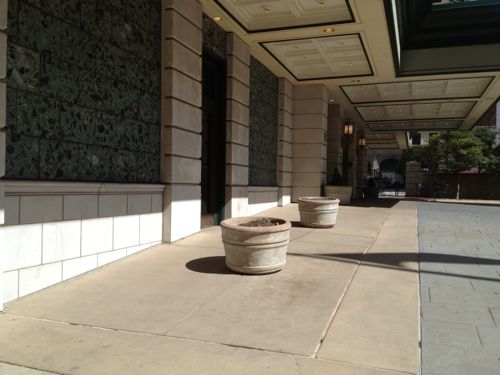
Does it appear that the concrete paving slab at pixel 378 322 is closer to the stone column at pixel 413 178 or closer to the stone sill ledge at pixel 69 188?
the stone sill ledge at pixel 69 188

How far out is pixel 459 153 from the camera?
131ft

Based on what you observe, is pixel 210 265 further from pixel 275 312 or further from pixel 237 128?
pixel 237 128

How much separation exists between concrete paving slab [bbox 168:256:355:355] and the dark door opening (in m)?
4.86

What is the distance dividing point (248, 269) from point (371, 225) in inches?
244

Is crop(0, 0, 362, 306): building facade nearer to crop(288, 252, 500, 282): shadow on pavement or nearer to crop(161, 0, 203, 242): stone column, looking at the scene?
crop(161, 0, 203, 242): stone column

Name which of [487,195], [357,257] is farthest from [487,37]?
[487,195]

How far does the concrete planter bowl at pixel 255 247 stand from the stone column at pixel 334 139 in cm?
1499

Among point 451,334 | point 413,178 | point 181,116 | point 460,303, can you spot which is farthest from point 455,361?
point 413,178

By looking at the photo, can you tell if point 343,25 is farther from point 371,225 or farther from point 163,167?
point 163,167

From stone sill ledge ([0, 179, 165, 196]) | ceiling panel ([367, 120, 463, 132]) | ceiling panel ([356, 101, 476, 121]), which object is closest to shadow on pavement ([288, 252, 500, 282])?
stone sill ledge ([0, 179, 165, 196])

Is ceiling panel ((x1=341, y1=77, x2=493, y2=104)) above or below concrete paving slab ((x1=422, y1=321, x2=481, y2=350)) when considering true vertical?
above

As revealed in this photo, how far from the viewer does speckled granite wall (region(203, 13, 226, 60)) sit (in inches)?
420

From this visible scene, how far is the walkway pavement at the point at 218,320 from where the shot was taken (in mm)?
3742

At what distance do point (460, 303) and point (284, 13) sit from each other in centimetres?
865
